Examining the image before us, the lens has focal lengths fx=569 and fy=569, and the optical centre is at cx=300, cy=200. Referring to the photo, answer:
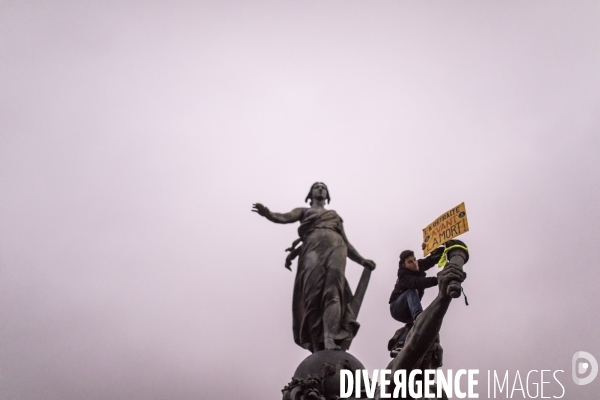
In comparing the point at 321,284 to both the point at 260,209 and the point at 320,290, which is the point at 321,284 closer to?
the point at 320,290

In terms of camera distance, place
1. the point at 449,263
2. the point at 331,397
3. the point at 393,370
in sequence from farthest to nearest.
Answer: the point at 331,397, the point at 393,370, the point at 449,263

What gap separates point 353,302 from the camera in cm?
1009

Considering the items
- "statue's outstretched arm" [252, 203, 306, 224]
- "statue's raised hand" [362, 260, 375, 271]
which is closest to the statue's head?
"statue's outstretched arm" [252, 203, 306, 224]

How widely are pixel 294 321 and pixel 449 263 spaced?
5593 millimetres

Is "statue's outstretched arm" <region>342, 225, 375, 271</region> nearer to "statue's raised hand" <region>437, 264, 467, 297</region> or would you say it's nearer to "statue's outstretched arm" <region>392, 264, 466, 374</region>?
"statue's outstretched arm" <region>392, 264, 466, 374</region>

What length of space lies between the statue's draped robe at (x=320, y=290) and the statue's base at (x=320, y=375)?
642 millimetres

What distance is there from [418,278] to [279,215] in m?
4.92

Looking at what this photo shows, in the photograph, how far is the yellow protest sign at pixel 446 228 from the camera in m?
4.61

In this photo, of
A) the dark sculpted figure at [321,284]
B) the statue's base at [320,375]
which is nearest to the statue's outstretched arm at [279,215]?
the dark sculpted figure at [321,284]

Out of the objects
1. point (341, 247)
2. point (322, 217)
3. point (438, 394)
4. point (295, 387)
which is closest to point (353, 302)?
point (341, 247)

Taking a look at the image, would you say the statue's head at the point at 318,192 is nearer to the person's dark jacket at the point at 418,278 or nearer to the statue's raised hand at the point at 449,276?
→ the person's dark jacket at the point at 418,278

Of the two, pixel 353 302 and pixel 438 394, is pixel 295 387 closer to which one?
pixel 353 302

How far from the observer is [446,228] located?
474 centimetres

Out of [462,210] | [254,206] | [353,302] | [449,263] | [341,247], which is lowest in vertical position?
[449,263]
